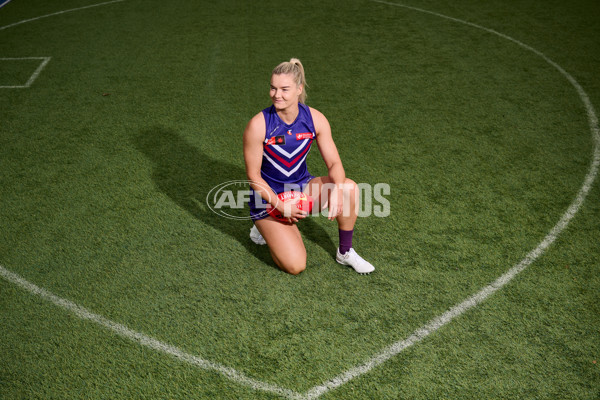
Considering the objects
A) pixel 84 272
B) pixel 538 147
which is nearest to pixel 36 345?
pixel 84 272

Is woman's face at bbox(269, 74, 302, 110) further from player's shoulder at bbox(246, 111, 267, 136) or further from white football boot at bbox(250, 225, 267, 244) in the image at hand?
white football boot at bbox(250, 225, 267, 244)

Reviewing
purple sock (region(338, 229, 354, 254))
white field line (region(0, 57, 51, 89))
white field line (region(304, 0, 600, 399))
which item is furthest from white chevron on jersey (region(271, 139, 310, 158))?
white field line (region(0, 57, 51, 89))

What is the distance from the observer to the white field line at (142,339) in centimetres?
350

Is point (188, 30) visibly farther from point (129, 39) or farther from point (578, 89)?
point (578, 89)

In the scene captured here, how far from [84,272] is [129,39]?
6.40 metres

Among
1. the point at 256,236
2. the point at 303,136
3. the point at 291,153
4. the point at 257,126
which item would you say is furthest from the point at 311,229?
the point at 257,126

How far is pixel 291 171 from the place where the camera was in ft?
14.0

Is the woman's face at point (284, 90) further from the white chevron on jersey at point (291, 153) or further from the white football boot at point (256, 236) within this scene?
the white football boot at point (256, 236)

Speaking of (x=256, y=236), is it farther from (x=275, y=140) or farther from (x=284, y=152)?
(x=275, y=140)

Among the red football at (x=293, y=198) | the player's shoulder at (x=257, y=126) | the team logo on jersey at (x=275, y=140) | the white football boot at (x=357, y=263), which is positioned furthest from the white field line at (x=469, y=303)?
the player's shoulder at (x=257, y=126)

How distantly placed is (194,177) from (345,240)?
2.21 metres

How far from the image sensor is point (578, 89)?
739 cm

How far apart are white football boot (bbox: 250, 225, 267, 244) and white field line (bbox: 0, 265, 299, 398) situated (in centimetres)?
131

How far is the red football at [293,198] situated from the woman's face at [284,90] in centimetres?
80
